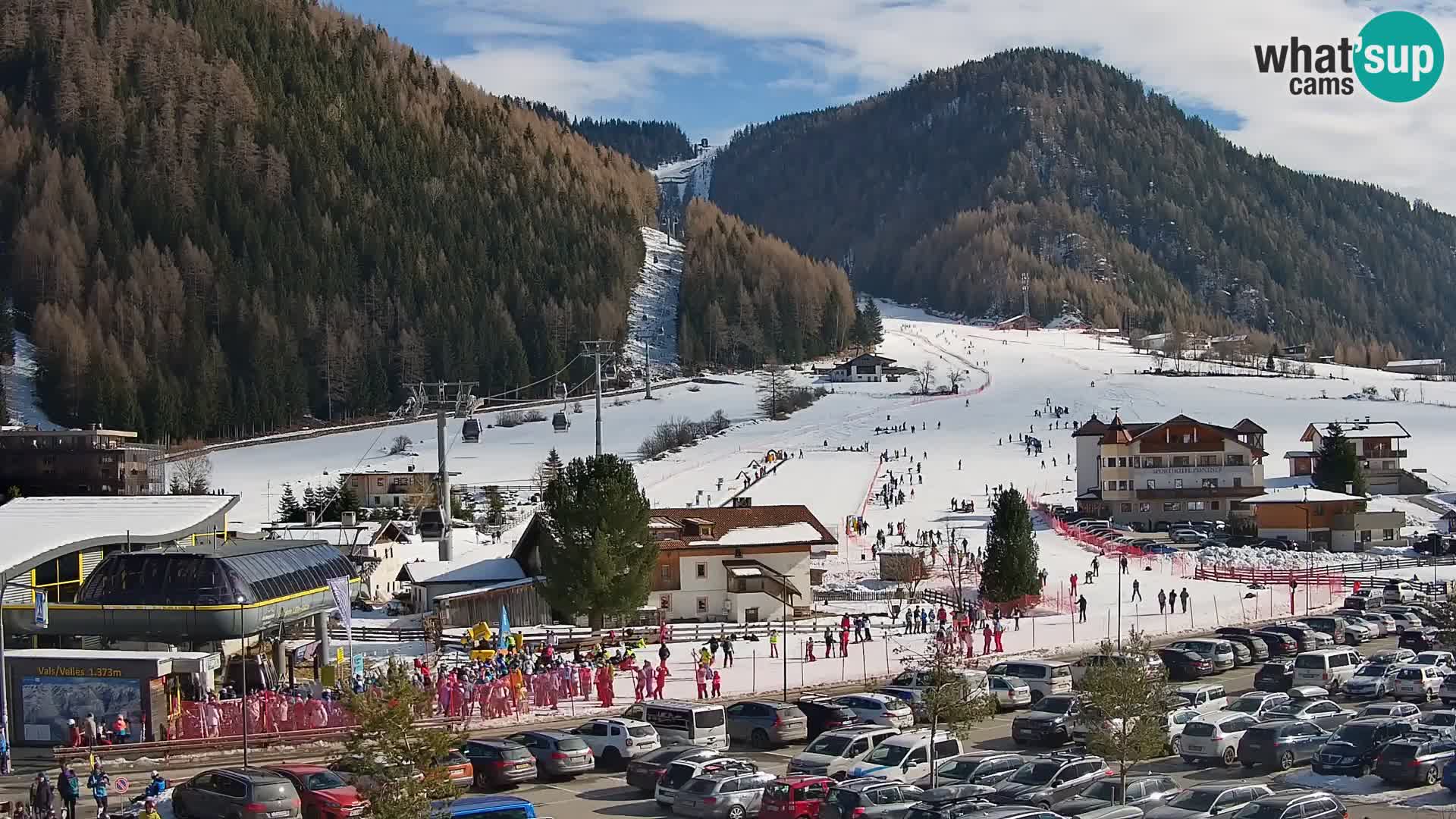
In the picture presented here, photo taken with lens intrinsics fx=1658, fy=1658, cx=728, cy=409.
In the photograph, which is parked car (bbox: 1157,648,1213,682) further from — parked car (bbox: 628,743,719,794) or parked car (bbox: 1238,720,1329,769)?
parked car (bbox: 628,743,719,794)

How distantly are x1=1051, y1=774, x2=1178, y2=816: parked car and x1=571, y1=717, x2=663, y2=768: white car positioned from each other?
7339mm

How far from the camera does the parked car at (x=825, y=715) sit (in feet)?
92.4

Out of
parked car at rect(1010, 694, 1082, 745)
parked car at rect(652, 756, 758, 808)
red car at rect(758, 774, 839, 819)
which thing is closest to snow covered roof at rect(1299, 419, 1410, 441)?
parked car at rect(1010, 694, 1082, 745)

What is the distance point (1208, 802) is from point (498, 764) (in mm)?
9928

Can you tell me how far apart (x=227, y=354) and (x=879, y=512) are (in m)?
89.2

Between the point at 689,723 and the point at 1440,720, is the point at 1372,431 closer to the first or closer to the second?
the point at 1440,720

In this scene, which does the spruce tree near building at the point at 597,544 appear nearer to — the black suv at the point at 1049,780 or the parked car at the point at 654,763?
the parked car at the point at 654,763

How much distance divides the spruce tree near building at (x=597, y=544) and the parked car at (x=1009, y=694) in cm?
1238

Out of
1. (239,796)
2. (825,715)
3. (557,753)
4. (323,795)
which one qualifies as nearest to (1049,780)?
(825,715)

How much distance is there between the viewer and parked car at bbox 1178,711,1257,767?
25.5 metres

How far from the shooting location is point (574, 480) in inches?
1633

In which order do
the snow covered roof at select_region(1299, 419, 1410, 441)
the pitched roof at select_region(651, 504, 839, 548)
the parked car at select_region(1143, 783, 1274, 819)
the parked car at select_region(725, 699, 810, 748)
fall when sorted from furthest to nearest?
the snow covered roof at select_region(1299, 419, 1410, 441)
the pitched roof at select_region(651, 504, 839, 548)
the parked car at select_region(725, 699, 810, 748)
the parked car at select_region(1143, 783, 1274, 819)

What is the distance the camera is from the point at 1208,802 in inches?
802

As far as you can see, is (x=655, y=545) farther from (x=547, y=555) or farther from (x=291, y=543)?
(x=291, y=543)
